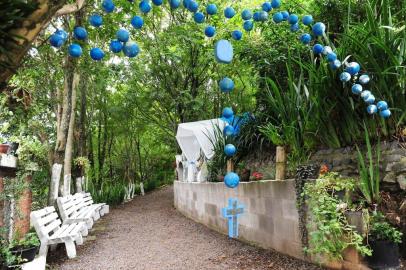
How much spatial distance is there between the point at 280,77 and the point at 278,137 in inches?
65.8

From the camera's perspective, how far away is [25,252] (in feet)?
12.4

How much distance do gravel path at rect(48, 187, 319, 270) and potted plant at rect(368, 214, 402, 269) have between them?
82cm

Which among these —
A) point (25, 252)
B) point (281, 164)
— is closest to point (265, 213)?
point (281, 164)

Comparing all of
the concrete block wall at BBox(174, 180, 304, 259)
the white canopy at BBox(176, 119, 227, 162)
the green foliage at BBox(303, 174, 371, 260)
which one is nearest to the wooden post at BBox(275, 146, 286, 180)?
the concrete block wall at BBox(174, 180, 304, 259)

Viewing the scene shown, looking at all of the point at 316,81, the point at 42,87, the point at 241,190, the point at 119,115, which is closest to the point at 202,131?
the point at 241,190

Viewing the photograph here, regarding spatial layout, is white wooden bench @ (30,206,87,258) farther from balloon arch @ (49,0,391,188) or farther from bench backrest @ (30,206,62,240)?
balloon arch @ (49,0,391,188)

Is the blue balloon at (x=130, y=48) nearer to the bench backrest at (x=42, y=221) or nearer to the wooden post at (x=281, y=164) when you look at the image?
the wooden post at (x=281, y=164)

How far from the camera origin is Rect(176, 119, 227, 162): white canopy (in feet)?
22.0

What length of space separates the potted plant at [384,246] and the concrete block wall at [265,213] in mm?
972

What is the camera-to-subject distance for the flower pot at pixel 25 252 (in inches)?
146

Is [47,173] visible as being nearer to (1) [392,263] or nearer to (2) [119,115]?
(2) [119,115]

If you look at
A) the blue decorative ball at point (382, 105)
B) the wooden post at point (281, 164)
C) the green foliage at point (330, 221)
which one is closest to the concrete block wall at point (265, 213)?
the wooden post at point (281, 164)

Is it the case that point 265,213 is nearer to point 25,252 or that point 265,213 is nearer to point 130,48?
point 25,252

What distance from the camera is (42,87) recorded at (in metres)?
8.23
